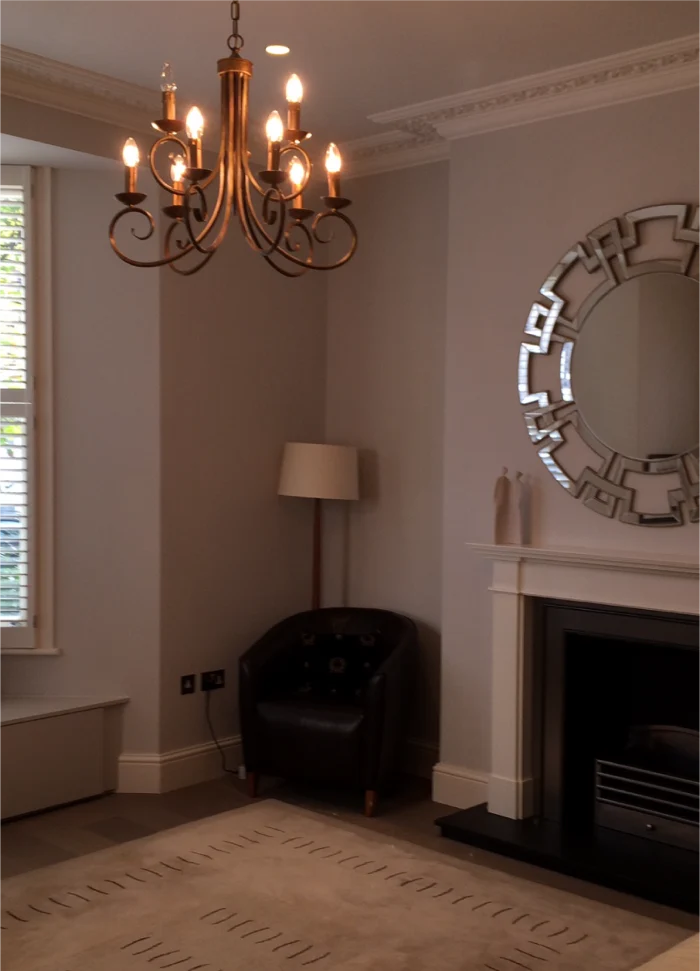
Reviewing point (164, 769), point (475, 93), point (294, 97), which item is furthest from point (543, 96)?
point (164, 769)

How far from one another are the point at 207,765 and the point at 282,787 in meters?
0.37

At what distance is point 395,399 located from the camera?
4.98 m

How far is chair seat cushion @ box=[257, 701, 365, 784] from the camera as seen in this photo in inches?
165

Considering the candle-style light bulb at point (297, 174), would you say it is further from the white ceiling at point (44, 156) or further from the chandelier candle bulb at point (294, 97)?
the white ceiling at point (44, 156)

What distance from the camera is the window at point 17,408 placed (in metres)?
4.44

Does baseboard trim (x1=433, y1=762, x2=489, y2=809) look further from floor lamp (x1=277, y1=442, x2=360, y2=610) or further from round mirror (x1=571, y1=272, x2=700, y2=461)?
round mirror (x1=571, y1=272, x2=700, y2=461)

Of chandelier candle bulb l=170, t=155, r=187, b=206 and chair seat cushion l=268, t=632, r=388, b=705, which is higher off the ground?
chandelier candle bulb l=170, t=155, r=187, b=206

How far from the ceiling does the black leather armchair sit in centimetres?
233

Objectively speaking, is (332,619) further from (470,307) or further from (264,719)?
(470,307)

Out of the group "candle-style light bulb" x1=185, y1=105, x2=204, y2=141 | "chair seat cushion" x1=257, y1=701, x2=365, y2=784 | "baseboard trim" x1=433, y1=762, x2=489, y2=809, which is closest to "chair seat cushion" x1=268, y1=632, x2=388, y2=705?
"chair seat cushion" x1=257, y1=701, x2=365, y2=784

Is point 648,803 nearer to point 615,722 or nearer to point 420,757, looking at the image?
point 615,722

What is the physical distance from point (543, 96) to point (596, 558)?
181 centimetres

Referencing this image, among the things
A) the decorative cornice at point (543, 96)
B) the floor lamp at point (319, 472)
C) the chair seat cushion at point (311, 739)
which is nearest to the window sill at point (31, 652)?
the chair seat cushion at point (311, 739)

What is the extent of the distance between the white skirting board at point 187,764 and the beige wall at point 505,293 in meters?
0.40
